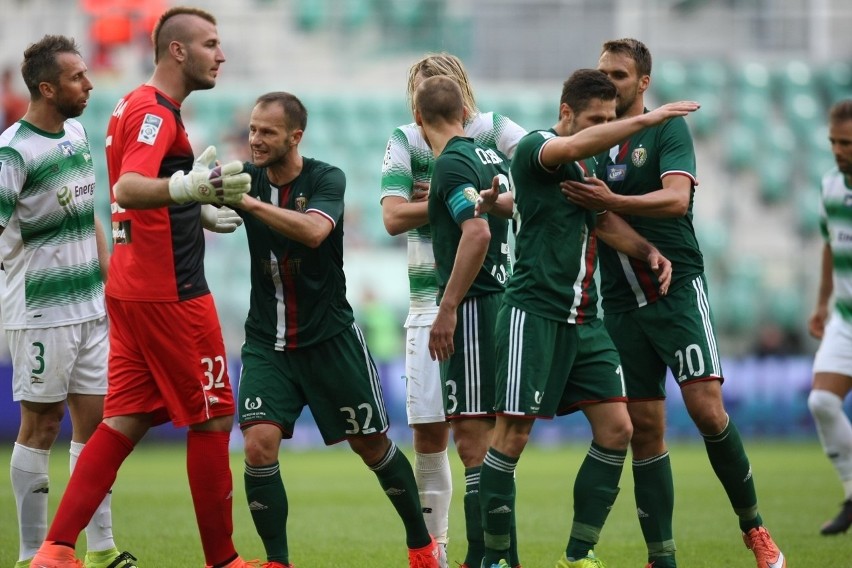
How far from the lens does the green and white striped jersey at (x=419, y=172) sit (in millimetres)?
7098

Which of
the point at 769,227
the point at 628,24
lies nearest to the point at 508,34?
the point at 628,24

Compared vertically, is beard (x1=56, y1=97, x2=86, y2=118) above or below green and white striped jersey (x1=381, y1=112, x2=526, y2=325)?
above

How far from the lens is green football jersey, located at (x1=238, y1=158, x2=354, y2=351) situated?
21.2 feet

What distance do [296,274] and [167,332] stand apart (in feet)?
2.78

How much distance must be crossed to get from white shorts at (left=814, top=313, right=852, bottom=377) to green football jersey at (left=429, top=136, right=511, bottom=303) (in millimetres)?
3504

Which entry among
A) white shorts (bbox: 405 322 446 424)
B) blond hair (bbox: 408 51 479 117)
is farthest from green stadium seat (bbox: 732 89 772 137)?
white shorts (bbox: 405 322 446 424)

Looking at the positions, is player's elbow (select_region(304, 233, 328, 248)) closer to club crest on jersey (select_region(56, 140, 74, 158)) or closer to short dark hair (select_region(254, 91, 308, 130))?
short dark hair (select_region(254, 91, 308, 130))

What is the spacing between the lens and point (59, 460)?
1605 centimetres

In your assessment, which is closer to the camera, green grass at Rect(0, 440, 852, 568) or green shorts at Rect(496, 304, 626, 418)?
green shorts at Rect(496, 304, 626, 418)

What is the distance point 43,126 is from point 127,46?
1604 centimetres

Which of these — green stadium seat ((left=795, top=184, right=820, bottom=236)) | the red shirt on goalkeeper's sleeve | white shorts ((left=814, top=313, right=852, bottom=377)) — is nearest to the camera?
the red shirt on goalkeeper's sleeve

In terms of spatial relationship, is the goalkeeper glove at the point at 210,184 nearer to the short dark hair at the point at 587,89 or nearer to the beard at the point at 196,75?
the beard at the point at 196,75

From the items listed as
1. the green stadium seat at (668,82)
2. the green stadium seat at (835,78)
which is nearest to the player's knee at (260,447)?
the green stadium seat at (668,82)

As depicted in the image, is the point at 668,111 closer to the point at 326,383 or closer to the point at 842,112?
the point at 326,383
